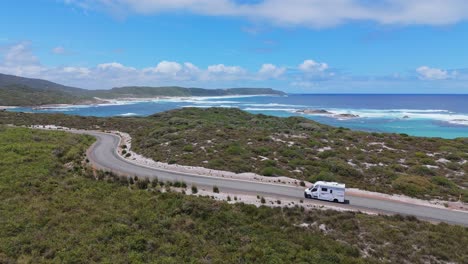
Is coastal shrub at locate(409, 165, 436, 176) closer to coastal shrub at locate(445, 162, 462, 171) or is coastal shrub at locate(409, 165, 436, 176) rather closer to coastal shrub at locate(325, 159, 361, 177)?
coastal shrub at locate(445, 162, 462, 171)

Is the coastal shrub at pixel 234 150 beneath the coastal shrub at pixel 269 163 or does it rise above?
above

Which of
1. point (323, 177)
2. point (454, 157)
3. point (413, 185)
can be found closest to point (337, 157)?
point (323, 177)

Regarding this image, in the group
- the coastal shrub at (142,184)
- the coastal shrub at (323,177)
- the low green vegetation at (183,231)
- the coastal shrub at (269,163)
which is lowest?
the low green vegetation at (183,231)

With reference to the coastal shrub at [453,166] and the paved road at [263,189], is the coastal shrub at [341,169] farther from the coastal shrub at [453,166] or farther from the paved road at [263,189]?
the coastal shrub at [453,166]

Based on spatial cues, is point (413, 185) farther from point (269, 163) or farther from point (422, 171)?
Answer: point (269, 163)

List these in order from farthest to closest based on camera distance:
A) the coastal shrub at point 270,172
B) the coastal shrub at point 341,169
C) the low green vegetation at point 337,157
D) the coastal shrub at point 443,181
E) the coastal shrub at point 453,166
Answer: the coastal shrub at point 453,166
the coastal shrub at point 341,169
the coastal shrub at point 270,172
the low green vegetation at point 337,157
the coastal shrub at point 443,181

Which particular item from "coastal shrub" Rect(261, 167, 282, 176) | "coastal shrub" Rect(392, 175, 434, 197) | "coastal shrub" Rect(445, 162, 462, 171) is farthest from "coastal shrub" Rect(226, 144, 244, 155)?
"coastal shrub" Rect(445, 162, 462, 171)

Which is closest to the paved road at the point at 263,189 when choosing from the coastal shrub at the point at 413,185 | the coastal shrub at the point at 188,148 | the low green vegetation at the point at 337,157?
the coastal shrub at the point at 413,185

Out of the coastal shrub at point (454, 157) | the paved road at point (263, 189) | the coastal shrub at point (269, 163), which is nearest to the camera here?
the paved road at point (263, 189)
